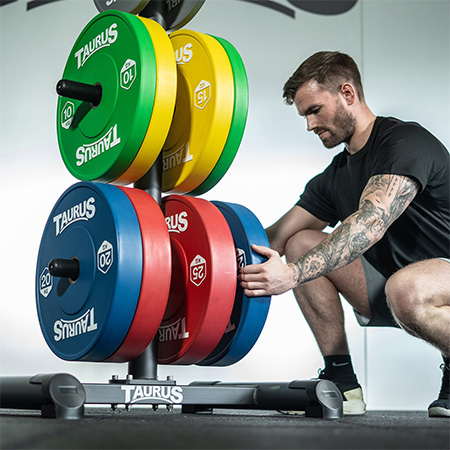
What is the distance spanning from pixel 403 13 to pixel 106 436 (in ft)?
11.6

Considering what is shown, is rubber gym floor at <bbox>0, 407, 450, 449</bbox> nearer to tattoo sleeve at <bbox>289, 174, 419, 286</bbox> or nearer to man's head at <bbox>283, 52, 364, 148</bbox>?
tattoo sleeve at <bbox>289, 174, 419, 286</bbox>

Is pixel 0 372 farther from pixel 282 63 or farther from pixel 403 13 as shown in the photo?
pixel 403 13

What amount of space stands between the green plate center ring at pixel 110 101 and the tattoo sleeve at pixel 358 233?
499 millimetres

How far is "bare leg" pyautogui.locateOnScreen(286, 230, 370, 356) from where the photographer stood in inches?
74.4

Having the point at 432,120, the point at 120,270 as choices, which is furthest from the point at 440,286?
the point at 432,120

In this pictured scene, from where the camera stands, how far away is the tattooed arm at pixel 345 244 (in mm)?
1428

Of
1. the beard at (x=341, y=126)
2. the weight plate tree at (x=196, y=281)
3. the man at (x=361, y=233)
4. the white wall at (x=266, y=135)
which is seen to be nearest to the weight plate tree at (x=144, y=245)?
the weight plate tree at (x=196, y=281)

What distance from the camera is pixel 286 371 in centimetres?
338

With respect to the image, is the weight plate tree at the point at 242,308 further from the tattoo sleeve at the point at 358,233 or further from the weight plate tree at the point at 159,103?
the weight plate tree at the point at 159,103

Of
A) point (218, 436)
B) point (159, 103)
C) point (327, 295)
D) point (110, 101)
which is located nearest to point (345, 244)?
point (327, 295)

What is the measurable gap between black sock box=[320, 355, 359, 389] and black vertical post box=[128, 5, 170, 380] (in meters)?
0.58

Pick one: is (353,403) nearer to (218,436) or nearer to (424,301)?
(424,301)

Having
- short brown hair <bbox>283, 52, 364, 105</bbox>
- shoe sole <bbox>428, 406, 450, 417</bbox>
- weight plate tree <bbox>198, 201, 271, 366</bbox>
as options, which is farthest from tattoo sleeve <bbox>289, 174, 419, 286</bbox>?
short brown hair <bbox>283, 52, 364, 105</bbox>

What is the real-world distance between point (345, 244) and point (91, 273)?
0.62 metres
